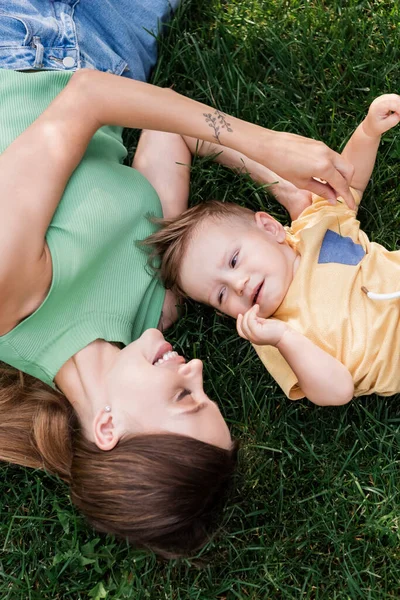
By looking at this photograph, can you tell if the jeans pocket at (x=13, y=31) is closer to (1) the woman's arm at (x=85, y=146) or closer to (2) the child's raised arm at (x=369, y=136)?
(1) the woman's arm at (x=85, y=146)

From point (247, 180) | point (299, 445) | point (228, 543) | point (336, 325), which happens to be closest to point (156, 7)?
point (247, 180)

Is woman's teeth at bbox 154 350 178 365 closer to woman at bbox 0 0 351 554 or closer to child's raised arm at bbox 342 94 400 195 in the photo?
woman at bbox 0 0 351 554

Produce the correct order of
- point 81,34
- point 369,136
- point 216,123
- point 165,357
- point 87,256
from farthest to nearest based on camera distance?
point 81,34, point 369,136, point 216,123, point 87,256, point 165,357

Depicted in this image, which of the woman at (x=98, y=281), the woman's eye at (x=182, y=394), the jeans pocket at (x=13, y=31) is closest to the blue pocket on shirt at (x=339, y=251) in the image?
the woman at (x=98, y=281)

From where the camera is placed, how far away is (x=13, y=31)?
298 centimetres

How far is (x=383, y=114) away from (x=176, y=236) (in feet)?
3.10

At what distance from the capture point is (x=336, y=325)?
274 centimetres

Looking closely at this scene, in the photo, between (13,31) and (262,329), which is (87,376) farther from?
(13,31)

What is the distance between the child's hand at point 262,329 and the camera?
8.68 feet

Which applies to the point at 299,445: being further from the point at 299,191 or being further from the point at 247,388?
the point at 299,191

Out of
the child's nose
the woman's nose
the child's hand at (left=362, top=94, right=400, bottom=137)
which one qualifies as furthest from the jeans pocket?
the woman's nose

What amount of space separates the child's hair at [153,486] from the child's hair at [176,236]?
2.28 ft

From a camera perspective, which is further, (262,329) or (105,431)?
(262,329)

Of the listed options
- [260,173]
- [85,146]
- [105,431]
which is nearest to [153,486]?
[105,431]
